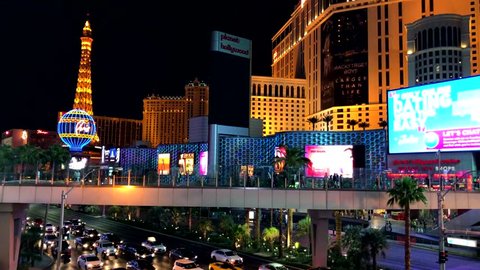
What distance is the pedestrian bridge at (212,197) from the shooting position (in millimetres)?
34062

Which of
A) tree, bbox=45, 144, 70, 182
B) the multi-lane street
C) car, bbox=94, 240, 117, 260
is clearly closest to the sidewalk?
the multi-lane street

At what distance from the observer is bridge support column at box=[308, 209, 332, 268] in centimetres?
3859

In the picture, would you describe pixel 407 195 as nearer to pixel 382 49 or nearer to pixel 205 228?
pixel 205 228

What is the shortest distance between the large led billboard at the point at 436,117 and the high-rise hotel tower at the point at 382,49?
80411mm

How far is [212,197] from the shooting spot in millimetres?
35781

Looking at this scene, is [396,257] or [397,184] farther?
[396,257]

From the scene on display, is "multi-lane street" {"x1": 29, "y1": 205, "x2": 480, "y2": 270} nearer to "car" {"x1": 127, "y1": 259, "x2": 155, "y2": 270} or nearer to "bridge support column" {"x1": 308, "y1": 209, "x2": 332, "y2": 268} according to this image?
"car" {"x1": 127, "y1": 259, "x2": 155, "y2": 270}

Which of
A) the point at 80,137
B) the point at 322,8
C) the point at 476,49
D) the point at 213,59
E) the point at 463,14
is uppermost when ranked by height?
the point at 322,8

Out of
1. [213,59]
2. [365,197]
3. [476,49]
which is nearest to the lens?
[365,197]

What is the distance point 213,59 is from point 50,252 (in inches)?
2723

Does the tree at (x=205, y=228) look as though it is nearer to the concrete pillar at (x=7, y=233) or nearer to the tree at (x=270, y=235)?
the tree at (x=270, y=235)

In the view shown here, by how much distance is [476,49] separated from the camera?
142 meters

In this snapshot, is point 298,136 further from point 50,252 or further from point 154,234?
point 50,252

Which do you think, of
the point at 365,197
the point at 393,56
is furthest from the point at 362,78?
the point at 365,197
